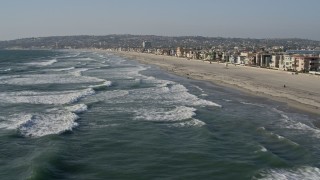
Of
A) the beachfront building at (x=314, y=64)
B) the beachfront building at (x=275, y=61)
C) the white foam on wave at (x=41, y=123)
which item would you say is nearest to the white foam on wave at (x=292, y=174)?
the white foam on wave at (x=41, y=123)

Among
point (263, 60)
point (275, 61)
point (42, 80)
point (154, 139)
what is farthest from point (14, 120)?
point (263, 60)

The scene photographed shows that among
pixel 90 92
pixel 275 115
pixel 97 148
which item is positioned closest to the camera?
pixel 97 148

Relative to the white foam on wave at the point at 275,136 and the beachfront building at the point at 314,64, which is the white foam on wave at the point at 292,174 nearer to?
the white foam on wave at the point at 275,136

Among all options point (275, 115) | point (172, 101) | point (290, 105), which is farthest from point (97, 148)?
point (290, 105)

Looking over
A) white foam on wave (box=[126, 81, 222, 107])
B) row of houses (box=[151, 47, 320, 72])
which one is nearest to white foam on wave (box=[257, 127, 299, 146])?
white foam on wave (box=[126, 81, 222, 107])

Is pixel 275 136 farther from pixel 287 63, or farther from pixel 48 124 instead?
pixel 287 63

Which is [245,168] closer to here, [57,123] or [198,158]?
[198,158]
